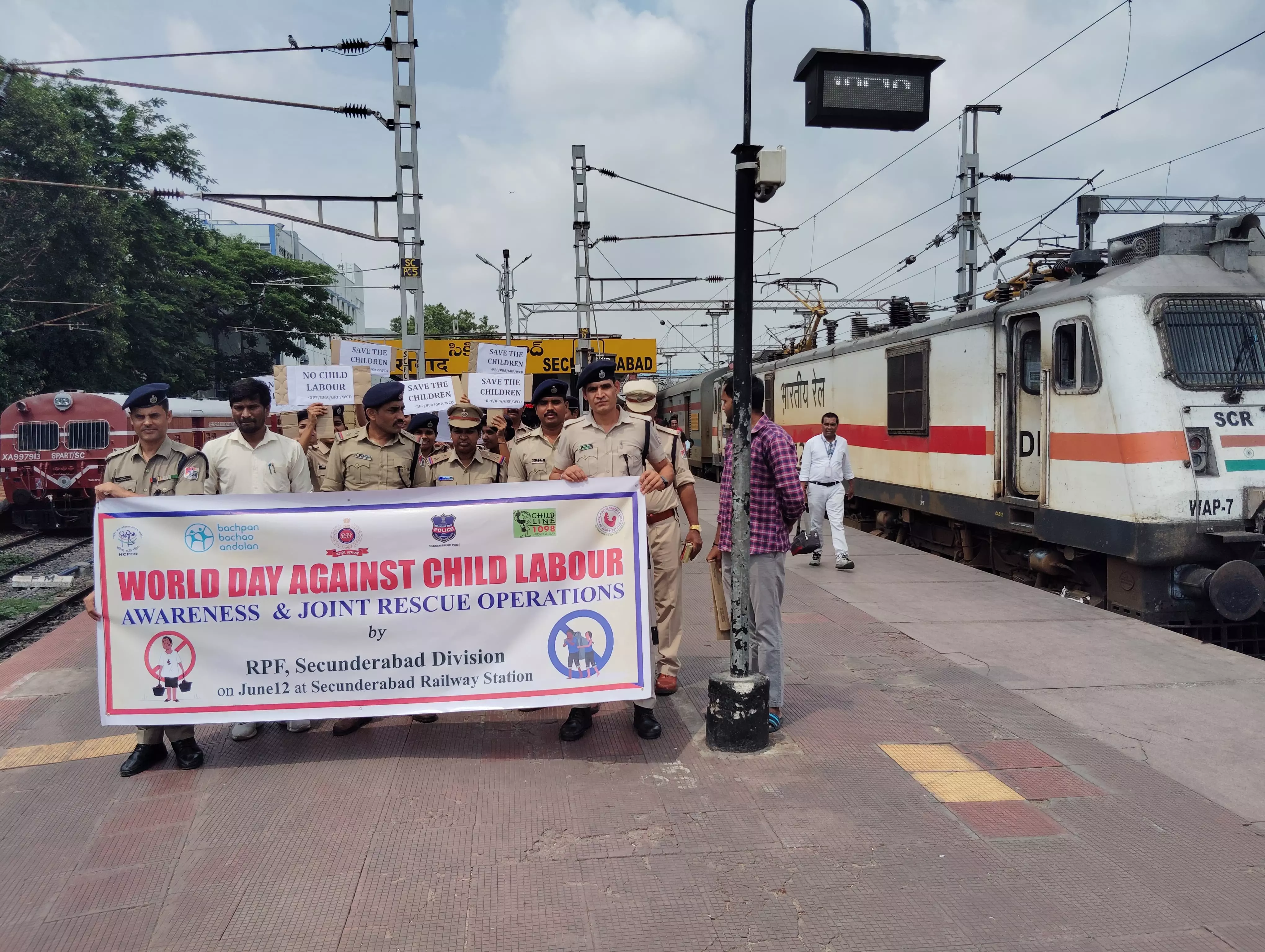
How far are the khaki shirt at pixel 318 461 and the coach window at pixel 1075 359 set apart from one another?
20.7 feet

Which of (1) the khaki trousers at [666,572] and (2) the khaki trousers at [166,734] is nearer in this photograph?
(2) the khaki trousers at [166,734]

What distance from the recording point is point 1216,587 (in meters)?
7.04

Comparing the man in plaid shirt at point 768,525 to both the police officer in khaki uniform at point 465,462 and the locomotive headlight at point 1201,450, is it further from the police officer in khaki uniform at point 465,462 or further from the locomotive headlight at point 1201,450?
the locomotive headlight at point 1201,450

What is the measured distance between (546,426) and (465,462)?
1.01 metres

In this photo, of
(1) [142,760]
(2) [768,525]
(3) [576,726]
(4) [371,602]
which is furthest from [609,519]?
(1) [142,760]

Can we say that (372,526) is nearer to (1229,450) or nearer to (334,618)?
(334,618)

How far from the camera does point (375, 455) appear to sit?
5387 millimetres

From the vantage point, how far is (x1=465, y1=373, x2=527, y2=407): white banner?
8.19m

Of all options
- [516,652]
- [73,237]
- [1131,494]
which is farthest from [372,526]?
[73,237]

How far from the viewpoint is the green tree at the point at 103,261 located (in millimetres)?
21922

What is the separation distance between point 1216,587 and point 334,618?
6.58 meters

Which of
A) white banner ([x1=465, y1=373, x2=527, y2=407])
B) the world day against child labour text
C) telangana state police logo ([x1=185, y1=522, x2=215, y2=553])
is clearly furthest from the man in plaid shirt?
white banner ([x1=465, y1=373, x2=527, y2=407])

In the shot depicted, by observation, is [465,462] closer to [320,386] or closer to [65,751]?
[320,386]

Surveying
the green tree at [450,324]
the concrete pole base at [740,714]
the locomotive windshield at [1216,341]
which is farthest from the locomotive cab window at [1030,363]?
the green tree at [450,324]
